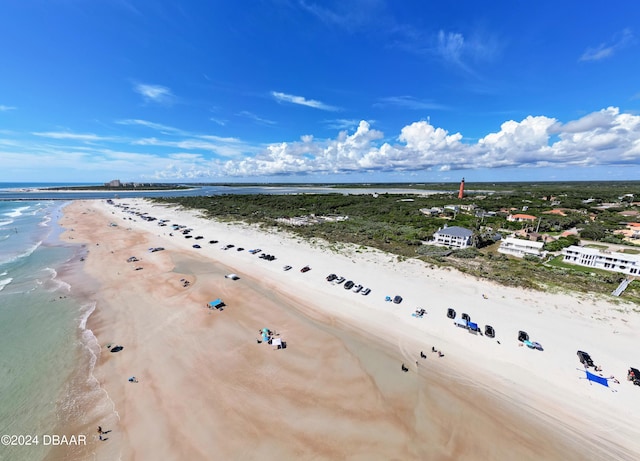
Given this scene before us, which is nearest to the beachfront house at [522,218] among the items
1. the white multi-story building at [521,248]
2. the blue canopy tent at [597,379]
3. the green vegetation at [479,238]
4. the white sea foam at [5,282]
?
the green vegetation at [479,238]

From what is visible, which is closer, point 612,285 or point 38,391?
point 38,391

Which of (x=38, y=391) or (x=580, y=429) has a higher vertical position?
(x=38, y=391)

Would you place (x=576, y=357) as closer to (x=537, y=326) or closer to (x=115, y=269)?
(x=537, y=326)

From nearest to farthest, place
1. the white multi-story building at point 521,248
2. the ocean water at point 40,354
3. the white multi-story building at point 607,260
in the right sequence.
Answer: the ocean water at point 40,354
the white multi-story building at point 607,260
the white multi-story building at point 521,248

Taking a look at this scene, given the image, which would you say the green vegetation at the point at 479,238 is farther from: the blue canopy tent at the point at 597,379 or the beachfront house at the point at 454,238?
the blue canopy tent at the point at 597,379

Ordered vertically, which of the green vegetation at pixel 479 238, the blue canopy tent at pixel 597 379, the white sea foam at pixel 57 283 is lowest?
the blue canopy tent at pixel 597 379

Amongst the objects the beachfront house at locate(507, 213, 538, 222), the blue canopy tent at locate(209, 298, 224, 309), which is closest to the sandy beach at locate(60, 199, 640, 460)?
the blue canopy tent at locate(209, 298, 224, 309)

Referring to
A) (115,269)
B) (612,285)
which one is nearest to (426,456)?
(612,285)

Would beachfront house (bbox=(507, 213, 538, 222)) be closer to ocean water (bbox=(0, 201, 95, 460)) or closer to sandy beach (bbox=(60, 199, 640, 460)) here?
sandy beach (bbox=(60, 199, 640, 460))
